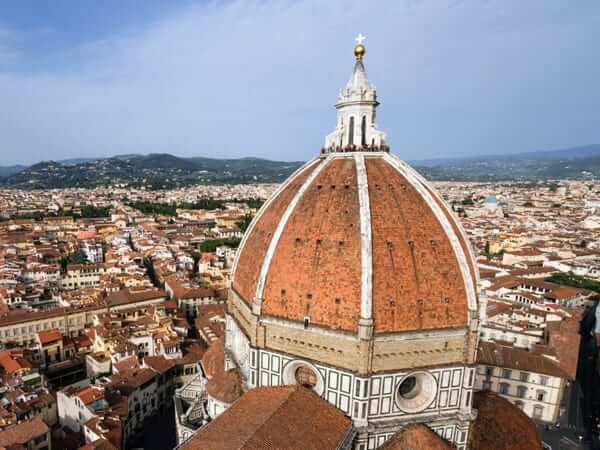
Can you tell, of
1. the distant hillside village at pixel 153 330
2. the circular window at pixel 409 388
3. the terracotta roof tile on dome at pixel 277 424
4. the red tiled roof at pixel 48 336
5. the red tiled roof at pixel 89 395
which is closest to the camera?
the terracotta roof tile on dome at pixel 277 424

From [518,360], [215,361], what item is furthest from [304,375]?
[518,360]

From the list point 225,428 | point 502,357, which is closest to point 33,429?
point 225,428

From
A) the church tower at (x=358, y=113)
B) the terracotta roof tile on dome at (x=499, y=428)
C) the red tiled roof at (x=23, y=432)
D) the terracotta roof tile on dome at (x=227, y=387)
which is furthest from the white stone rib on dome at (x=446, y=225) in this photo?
the red tiled roof at (x=23, y=432)

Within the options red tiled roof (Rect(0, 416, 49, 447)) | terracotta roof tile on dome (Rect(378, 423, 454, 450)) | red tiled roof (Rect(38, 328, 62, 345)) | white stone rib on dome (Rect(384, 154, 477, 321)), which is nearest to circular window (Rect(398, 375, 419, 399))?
terracotta roof tile on dome (Rect(378, 423, 454, 450))

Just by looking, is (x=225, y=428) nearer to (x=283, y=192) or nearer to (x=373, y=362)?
(x=373, y=362)

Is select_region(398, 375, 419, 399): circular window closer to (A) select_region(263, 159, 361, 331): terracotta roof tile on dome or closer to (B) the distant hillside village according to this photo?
(A) select_region(263, 159, 361, 331): terracotta roof tile on dome

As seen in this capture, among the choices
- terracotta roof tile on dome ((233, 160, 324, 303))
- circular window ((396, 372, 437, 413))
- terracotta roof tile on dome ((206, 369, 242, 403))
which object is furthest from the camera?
terracotta roof tile on dome ((206, 369, 242, 403))

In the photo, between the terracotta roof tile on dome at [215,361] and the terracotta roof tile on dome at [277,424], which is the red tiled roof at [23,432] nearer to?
the terracotta roof tile on dome at [215,361]
